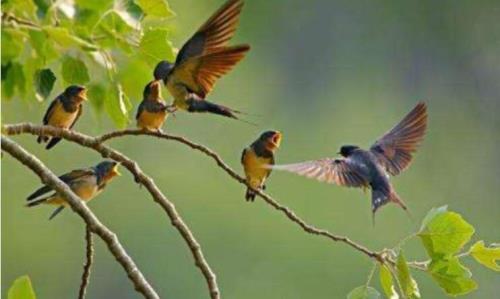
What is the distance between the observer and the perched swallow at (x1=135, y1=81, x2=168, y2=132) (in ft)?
2.92

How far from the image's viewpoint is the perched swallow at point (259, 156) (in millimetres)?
988

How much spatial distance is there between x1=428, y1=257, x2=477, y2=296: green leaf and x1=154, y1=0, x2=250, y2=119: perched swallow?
0.47 feet

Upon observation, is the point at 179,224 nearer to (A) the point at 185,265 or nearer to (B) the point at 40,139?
(B) the point at 40,139

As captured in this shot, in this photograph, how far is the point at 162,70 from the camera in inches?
34.7

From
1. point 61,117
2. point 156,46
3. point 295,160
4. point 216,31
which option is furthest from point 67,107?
point 295,160

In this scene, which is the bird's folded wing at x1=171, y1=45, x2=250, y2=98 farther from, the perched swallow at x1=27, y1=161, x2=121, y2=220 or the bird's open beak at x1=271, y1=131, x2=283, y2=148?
the perched swallow at x1=27, y1=161, x2=121, y2=220

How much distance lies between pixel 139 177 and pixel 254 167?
0.51 ft

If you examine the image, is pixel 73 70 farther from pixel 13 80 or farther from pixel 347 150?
pixel 347 150

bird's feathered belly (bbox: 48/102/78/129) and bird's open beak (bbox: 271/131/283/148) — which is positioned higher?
bird's feathered belly (bbox: 48/102/78/129)

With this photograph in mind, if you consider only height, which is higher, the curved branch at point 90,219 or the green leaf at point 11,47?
the green leaf at point 11,47

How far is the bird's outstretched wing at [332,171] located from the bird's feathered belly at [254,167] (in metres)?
0.04

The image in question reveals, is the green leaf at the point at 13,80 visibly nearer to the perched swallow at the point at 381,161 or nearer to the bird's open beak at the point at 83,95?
the bird's open beak at the point at 83,95

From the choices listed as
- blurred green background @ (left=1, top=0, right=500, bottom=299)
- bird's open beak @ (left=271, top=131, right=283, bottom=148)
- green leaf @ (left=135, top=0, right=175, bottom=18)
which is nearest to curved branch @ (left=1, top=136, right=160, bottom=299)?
green leaf @ (left=135, top=0, right=175, bottom=18)

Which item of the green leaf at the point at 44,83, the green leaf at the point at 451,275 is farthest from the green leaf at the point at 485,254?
the green leaf at the point at 44,83
